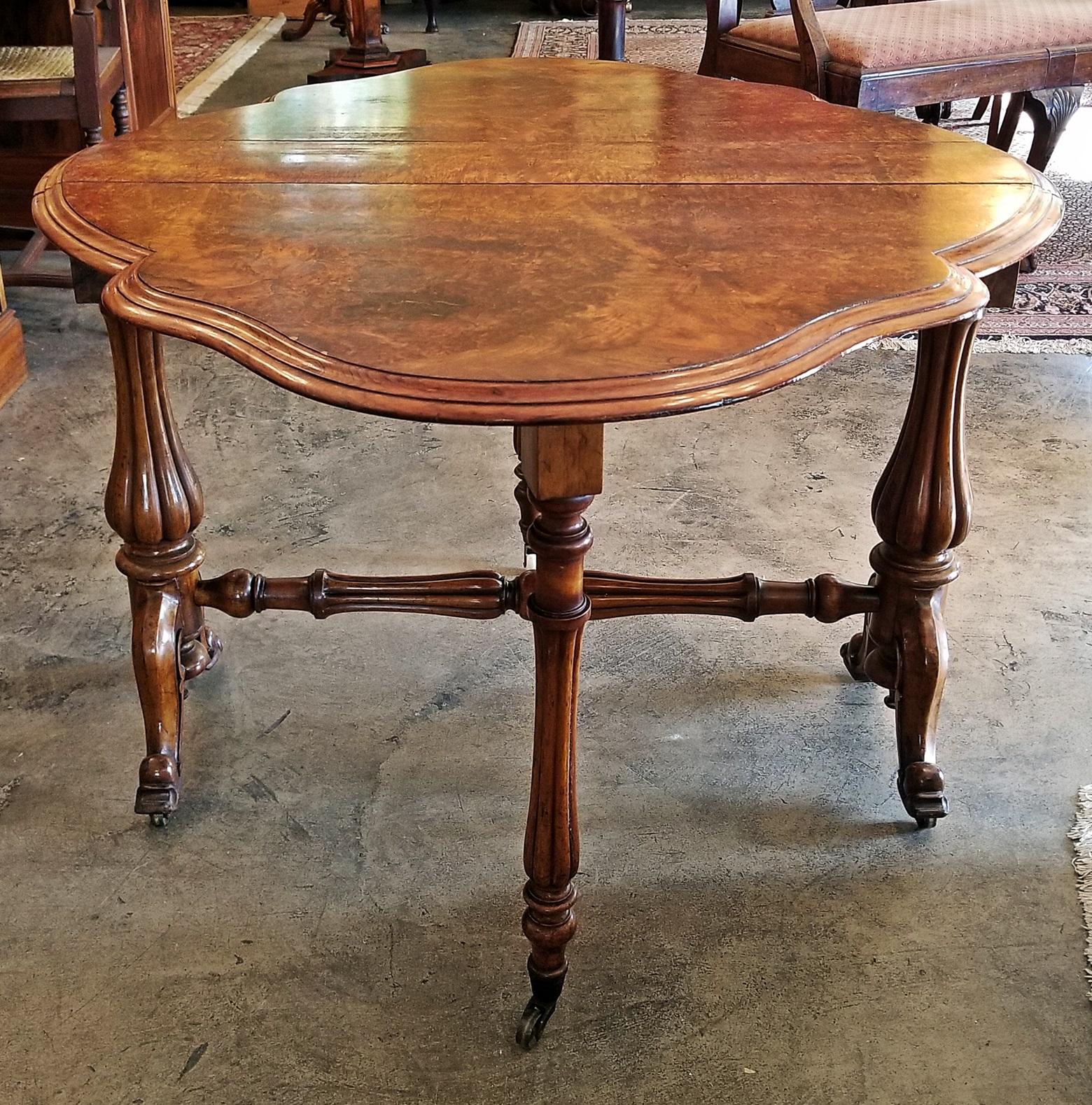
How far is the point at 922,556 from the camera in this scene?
1557mm

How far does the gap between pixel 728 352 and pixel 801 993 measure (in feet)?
2.46

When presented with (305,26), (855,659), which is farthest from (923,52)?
(305,26)

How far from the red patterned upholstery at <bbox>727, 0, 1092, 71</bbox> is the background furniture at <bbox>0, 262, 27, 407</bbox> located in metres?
1.82

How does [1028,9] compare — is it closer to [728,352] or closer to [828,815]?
[828,815]

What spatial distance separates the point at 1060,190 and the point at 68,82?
2.88 m

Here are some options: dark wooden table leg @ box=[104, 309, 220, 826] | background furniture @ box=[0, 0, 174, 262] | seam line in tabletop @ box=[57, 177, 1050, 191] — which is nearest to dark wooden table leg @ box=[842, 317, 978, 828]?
seam line in tabletop @ box=[57, 177, 1050, 191]

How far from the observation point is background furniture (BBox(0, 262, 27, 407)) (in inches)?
108

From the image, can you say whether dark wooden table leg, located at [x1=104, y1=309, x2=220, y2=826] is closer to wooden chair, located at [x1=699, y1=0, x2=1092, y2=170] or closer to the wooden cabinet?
wooden chair, located at [x1=699, y1=0, x2=1092, y2=170]

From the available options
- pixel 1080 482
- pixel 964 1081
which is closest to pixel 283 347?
pixel 964 1081

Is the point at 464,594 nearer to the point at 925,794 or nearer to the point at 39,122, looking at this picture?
the point at 925,794

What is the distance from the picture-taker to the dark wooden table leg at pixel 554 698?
112 cm

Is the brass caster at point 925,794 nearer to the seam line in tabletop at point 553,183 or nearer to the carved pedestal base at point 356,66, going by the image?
the seam line in tabletop at point 553,183

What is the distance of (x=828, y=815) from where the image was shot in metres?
1.63

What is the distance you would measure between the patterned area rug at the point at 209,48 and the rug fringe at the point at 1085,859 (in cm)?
416
